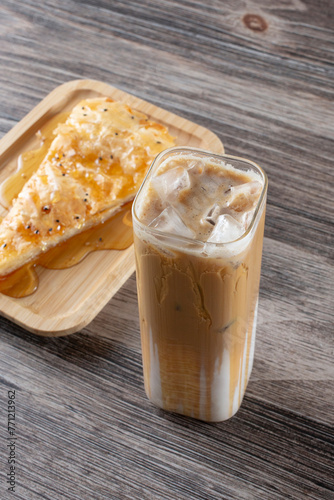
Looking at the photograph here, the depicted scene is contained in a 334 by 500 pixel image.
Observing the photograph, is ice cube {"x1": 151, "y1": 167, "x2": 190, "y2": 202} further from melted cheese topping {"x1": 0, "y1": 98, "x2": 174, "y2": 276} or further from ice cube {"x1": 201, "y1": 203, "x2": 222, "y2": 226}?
melted cheese topping {"x1": 0, "y1": 98, "x2": 174, "y2": 276}

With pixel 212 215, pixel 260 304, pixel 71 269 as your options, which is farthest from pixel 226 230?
pixel 71 269

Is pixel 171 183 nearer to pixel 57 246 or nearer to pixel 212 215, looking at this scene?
pixel 212 215

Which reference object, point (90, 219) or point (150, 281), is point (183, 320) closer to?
point (150, 281)

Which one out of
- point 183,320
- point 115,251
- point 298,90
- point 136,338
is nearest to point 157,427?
point 136,338

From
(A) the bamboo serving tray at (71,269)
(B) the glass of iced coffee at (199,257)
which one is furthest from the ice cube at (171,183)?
(A) the bamboo serving tray at (71,269)

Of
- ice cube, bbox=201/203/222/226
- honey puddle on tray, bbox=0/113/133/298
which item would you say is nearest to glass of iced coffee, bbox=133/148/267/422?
ice cube, bbox=201/203/222/226

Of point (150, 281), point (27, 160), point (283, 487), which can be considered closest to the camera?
point (150, 281)
